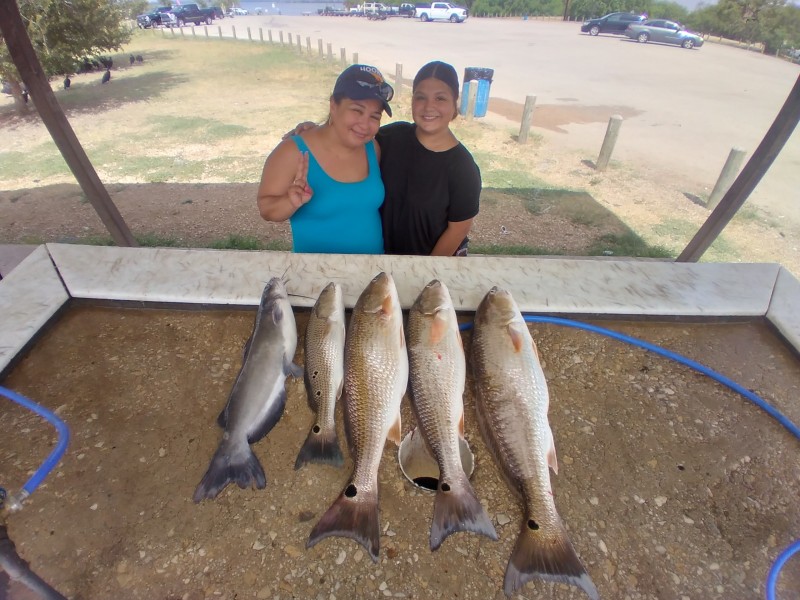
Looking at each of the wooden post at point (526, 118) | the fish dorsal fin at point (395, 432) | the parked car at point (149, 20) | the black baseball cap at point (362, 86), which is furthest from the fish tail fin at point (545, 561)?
the parked car at point (149, 20)

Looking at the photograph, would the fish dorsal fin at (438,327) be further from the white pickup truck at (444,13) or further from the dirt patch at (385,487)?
the white pickup truck at (444,13)

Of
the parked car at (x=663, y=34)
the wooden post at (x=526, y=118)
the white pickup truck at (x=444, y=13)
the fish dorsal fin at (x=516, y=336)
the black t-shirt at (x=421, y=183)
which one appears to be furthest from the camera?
the white pickup truck at (x=444, y=13)

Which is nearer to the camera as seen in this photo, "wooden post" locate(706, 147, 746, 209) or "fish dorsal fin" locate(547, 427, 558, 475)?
"fish dorsal fin" locate(547, 427, 558, 475)

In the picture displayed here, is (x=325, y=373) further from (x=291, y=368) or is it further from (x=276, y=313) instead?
(x=276, y=313)

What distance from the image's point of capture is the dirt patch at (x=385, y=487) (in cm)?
172

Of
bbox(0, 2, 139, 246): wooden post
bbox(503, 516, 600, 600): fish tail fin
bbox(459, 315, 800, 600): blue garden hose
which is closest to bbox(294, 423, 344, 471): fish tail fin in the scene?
bbox(503, 516, 600, 600): fish tail fin

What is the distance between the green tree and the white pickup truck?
1346 inches

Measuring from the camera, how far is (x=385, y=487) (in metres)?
1.99

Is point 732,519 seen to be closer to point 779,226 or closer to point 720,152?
point 779,226

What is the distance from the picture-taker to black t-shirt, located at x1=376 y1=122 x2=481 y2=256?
2.94 meters

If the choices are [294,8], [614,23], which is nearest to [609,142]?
[614,23]

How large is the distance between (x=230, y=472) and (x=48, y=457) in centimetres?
87

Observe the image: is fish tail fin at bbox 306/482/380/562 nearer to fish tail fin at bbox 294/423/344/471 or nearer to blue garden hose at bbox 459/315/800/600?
fish tail fin at bbox 294/423/344/471

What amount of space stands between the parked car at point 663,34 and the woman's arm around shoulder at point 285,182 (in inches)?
1302
